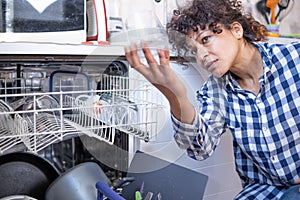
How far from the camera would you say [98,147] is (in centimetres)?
105

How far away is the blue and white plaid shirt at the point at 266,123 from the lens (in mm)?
901

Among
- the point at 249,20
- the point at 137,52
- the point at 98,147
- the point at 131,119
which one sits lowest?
the point at 98,147

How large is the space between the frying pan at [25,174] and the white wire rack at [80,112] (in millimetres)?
104

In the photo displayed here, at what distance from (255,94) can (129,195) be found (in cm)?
45

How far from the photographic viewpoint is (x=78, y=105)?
87cm

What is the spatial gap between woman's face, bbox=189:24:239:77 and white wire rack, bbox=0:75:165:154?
0.16 m

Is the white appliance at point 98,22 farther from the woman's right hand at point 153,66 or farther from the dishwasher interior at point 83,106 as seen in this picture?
the woman's right hand at point 153,66

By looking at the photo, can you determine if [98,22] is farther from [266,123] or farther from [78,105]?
[266,123]

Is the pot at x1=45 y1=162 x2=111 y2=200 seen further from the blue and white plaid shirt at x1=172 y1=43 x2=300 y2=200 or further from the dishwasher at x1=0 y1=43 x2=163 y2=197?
the blue and white plaid shirt at x1=172 y1=43 x2=300 y2=200

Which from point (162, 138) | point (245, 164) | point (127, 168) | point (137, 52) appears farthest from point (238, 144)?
point (137, 52)

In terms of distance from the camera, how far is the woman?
2.73ft

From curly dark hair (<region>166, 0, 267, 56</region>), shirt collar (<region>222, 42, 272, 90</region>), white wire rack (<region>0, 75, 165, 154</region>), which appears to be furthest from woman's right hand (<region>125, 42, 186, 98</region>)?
shirt collar (<region>222, 42, 272, 90</region>)

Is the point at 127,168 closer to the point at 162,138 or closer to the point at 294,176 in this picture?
the point at 162,138

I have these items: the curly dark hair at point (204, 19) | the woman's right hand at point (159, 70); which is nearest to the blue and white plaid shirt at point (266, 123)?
the curly dark hair at point (204, 19)
